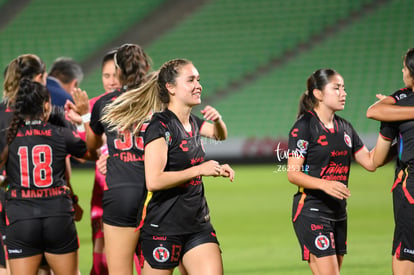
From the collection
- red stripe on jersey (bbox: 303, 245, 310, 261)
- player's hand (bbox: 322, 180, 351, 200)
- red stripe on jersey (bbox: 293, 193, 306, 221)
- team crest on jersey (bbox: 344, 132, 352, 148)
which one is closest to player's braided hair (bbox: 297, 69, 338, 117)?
team crest on jersey (bbox: 344, 132, 352, 148)

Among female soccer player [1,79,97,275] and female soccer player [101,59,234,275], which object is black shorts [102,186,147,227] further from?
female soccer player [101,59,234,275]

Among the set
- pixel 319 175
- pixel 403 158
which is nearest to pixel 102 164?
pixel 319 175

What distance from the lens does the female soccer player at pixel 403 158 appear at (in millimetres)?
4902

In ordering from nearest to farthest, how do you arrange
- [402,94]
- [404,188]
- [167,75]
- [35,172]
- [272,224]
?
1. [167,75]
2. [404,188]
3. [402,94]
4. [35,172]
5. [272,224]

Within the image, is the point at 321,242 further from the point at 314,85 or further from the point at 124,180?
the point at 124,180

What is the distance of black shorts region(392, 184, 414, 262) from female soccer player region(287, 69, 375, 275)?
0.43 metres

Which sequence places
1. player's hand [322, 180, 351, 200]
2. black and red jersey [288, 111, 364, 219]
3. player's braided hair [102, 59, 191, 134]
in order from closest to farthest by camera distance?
player's hand [322, 180, 351, 200] < player's braided hair [102, 59, 191, 134] < black and red jersey [288, 111, 364, 219]

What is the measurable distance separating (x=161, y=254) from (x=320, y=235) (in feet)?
4.51

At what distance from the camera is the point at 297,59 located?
2188cm

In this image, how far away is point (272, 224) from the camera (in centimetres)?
1119

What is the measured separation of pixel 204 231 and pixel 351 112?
1618 centimetres

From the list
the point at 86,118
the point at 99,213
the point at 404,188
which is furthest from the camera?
the point at 99,213

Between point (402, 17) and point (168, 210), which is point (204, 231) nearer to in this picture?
point (168, 210)

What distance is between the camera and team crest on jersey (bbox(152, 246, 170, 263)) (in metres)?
4.56
